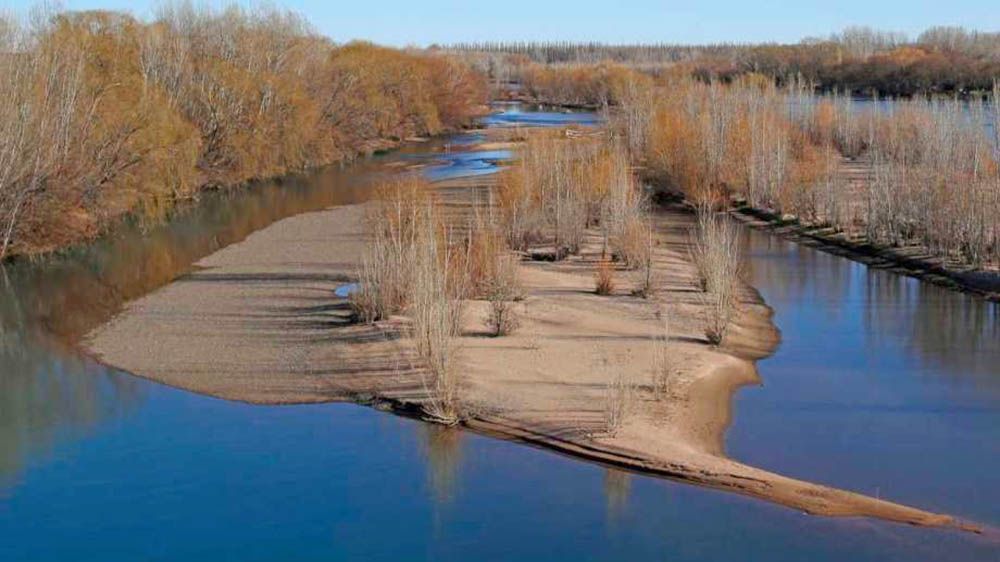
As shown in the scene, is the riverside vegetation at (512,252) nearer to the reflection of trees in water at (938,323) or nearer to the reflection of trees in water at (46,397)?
the reflection of trees in water at (938,323)

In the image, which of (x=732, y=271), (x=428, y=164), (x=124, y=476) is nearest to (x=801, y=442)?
(x=732, y=271)

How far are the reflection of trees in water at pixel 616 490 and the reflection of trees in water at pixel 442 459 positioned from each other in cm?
161

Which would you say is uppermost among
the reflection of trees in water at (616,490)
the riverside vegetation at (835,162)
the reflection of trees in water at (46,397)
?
the riverside vegetation at (835,162)

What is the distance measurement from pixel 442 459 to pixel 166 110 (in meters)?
22.4

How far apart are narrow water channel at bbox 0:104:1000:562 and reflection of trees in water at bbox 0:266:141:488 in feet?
0.14

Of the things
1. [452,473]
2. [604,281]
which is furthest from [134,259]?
[452,473]

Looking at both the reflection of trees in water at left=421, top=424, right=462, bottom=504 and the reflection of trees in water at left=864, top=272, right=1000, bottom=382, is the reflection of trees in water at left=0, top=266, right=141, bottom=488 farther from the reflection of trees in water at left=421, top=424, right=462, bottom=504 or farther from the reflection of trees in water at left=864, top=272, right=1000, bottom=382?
the reflection of trees in water at left=864, top=272, right=1000, bottom=382

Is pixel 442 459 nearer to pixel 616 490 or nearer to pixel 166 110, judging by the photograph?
pixel 616 490

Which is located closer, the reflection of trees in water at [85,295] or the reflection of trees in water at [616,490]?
the reflection of trees in water at [616,490]

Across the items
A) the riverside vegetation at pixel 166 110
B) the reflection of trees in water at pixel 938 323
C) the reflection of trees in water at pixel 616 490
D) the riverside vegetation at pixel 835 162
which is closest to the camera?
the reflection of trees in water at pixel 616 490

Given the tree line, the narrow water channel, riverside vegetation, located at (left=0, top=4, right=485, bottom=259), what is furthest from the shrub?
the tree line

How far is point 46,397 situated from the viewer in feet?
51.3

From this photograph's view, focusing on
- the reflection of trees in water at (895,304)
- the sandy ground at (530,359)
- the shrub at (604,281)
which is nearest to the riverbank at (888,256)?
the reflection of trees in water at (895,304)

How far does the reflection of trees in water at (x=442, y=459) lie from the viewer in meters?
12.2
